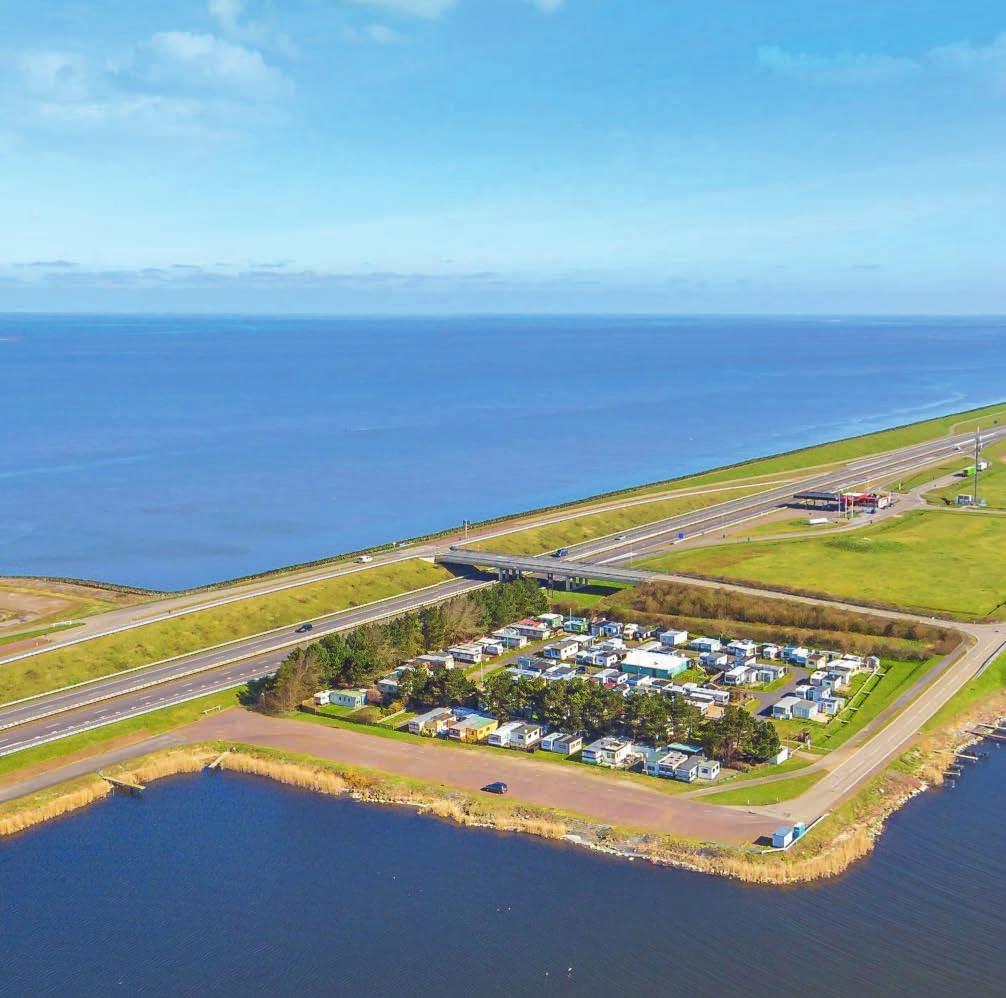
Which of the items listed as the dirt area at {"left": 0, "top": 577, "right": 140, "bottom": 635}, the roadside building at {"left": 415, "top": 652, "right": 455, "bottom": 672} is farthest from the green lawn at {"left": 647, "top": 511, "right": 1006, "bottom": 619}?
the dirt area at {"left": 0, "top": 577, "right": 140, "bottom": 635}

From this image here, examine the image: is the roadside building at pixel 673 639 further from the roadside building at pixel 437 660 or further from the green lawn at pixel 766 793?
the green lawn at pixel 766 793

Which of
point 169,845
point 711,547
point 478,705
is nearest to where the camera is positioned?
point 169,845

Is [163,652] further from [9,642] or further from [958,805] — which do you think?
[958,805]

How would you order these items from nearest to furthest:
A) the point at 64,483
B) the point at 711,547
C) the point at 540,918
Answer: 1. the point at 540,918
2. the point at 711,547
3. the point at 64,483

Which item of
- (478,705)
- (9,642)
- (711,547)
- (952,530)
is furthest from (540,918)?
(952,530)

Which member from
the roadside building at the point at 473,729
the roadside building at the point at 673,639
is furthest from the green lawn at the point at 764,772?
the roadside building at the point at 673,639

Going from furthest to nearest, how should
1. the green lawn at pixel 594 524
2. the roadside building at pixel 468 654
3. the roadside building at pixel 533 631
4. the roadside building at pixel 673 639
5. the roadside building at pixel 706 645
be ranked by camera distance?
the green lawn at pixel 594 524
the roadside building at pixel 533 631
the roadside building at pixel 673 639
the roadside building at pixel 706 645
the roadside building at pixel 468 654

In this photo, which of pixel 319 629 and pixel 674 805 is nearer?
pixel 674 805

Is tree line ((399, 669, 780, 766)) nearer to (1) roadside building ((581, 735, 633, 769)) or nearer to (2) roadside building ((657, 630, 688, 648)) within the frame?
(1) roadside building ((581, 735, 633, 769))
